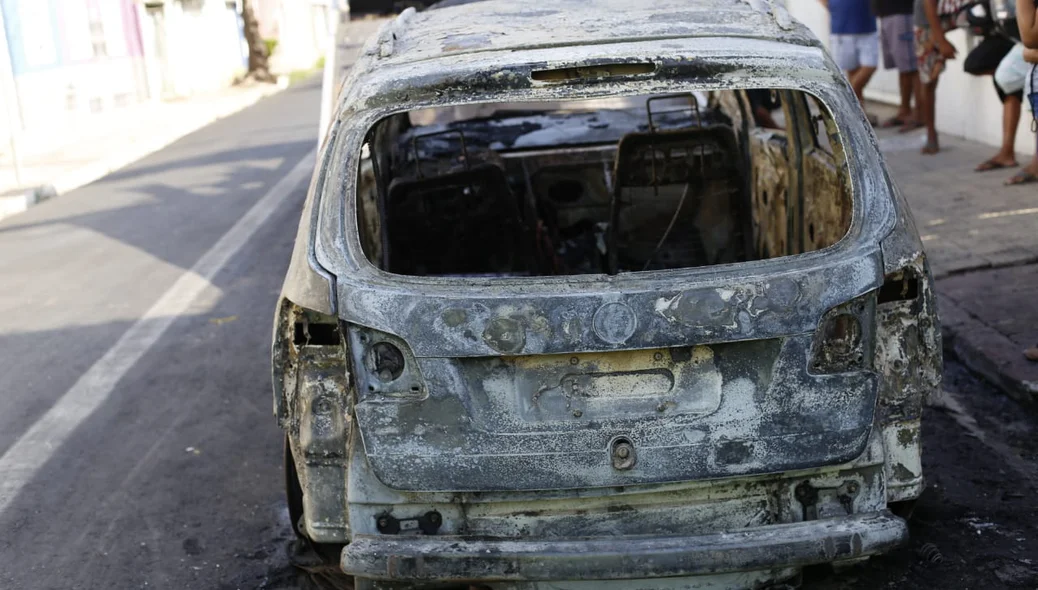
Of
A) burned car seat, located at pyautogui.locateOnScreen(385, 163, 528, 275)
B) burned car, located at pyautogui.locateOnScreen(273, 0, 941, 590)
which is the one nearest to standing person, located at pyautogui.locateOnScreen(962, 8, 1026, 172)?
burned car seat, located at pyautogui.locateOnScreen(385, 163, 528, 275)

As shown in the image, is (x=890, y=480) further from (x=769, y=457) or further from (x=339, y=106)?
(x=339, y=106)

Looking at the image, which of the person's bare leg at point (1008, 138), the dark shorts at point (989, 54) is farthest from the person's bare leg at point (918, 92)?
the dark shorts at point (989, 54)

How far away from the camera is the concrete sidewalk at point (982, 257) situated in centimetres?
594

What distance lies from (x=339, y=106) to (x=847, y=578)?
216cm

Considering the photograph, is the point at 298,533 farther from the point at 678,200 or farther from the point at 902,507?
the point at 678,200

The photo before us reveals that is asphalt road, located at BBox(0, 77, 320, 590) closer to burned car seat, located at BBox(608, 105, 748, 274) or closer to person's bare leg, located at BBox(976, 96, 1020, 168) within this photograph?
burned car seat, located at BBox(608, 105, 748, 274)

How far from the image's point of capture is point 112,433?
5.93 m

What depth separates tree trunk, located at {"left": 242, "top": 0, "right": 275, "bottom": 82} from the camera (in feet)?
124

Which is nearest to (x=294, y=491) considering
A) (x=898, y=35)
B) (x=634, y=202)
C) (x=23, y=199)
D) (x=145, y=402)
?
(x=634, y=202)

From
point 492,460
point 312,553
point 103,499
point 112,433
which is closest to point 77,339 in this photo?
point 112,433

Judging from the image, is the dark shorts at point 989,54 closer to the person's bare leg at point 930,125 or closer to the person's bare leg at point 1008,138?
the person's bare leg at point 1008,138

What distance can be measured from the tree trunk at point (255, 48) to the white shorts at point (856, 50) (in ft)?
88.7

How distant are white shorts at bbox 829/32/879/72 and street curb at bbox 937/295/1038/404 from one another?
21.8 ft

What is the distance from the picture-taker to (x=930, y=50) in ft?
35.9
